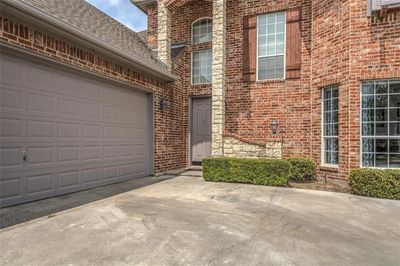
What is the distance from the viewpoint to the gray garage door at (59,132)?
15.6ft

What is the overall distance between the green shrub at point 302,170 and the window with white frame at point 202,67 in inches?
184

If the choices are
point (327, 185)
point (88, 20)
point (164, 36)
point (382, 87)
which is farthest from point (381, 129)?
point (88, 20)

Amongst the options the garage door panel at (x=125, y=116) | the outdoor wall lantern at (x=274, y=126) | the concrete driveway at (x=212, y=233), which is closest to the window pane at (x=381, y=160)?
the concrete driveway at (x=212, y=233)

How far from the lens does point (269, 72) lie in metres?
9.41

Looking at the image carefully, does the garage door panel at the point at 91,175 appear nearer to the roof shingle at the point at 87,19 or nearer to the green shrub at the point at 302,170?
the roof shingle at the point at 87,19

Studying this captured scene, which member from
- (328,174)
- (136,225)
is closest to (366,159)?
(328,174)

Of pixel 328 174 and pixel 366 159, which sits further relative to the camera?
pixel 328 174

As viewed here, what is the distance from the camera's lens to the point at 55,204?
500cm

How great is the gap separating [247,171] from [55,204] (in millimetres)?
4743

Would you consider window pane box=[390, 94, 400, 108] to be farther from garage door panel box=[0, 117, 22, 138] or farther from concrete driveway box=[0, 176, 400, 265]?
garage door panel box=[0, 117, 22, 138]

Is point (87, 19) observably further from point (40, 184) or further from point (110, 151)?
point (40, 184)

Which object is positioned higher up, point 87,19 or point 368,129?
point 87,19

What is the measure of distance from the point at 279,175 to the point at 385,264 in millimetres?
4298

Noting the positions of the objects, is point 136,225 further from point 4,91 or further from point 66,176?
point 4,91
